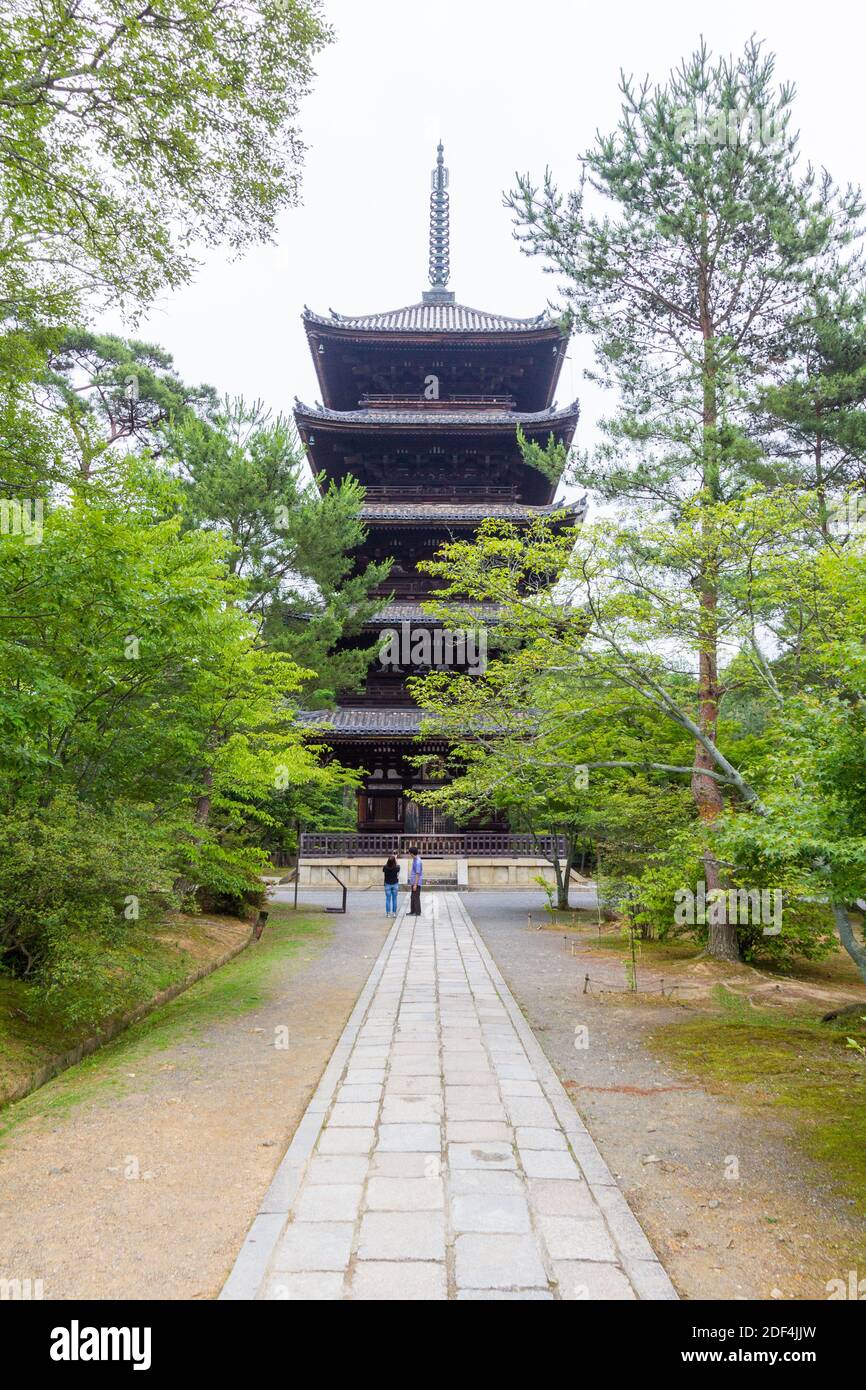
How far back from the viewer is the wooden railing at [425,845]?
2466 centimetres

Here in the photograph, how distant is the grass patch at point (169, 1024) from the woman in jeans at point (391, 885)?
2.67 metres

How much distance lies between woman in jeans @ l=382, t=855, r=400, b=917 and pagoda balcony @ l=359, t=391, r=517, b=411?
55.1 ft

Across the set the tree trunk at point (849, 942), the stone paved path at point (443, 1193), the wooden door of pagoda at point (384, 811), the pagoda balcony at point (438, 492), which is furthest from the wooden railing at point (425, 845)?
the tree trunk at point (849, 942)

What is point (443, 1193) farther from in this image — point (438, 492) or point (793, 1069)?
point (438, 492)

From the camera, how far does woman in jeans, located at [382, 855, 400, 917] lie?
664 inches

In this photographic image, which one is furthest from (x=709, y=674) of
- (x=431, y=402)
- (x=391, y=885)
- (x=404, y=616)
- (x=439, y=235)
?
(x=439, y=235)

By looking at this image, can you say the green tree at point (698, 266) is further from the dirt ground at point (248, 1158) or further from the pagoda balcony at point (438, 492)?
the pagoda balcony at point (438, 492)

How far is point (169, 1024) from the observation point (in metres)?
8.23

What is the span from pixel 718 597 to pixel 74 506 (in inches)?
312

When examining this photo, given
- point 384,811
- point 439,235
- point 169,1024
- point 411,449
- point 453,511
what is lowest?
point 169,1024

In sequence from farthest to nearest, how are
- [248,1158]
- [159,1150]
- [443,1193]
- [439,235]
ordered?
[439,235], [159,1150], [248,1158], [443,1193]

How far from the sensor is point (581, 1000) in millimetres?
9312

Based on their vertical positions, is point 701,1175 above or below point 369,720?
below

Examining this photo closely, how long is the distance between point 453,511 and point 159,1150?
21479mm
